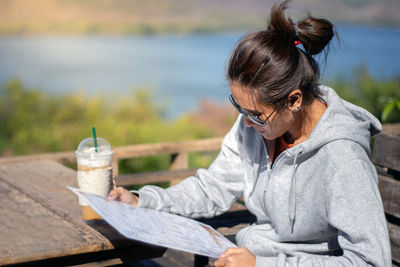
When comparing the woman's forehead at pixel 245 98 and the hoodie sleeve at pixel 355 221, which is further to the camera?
the woman's forehead at pixel 245 98

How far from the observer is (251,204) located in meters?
1.76

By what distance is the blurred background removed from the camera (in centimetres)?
460

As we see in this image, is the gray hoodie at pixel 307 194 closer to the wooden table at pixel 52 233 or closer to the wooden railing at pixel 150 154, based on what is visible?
the wooden table at pixel 52 233

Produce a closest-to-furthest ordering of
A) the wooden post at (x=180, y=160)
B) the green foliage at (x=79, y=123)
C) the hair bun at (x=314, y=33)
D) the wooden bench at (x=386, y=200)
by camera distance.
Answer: the hair bun at (x=314, y=33) → the wooden bench at (x=386, y=200) → the wooden post at (x=180, y=160) → the green foliage at (x=79, y=123)

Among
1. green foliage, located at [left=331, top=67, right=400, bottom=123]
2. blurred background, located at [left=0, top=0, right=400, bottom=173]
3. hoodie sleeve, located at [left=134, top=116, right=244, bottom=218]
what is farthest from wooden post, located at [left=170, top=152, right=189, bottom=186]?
green foliage, located at [left=331, top=67, right=400, bottom=123]

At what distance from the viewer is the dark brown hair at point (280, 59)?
1484 mm

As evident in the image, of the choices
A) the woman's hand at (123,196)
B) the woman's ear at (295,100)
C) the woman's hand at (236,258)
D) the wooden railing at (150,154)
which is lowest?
the wooden railing at (150,154)

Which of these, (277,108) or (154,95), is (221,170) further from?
(154,95)

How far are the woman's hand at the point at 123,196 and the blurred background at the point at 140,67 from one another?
79cm

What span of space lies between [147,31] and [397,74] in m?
5.25

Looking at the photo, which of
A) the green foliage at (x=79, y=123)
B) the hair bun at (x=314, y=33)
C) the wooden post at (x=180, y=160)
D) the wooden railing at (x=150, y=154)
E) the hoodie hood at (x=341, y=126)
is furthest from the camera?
the green foliage at (x=79, y=123)

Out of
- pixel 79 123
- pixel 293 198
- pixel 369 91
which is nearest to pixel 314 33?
pixel 293 198

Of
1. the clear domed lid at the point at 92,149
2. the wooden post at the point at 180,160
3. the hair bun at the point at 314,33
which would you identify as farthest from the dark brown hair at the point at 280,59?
the wooden post at the point at 180,160

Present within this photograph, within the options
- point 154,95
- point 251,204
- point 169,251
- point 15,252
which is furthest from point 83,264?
point 154,95
